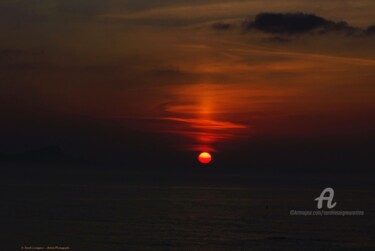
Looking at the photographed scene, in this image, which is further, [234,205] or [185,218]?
[234,205]

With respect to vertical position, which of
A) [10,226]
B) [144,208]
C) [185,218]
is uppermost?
[144,208]

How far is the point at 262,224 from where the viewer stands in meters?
122

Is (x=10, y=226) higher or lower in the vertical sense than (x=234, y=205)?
lower

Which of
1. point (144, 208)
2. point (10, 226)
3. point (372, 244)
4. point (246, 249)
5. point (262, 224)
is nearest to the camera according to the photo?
point (246, 249)

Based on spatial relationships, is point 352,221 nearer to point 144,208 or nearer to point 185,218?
point 185,218

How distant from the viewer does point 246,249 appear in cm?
9044

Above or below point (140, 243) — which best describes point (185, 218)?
above

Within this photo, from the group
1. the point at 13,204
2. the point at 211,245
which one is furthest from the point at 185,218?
the point at 13,204

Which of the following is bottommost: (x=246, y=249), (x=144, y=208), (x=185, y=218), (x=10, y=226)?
(x=246, y=249)

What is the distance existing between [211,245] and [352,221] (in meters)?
47.2

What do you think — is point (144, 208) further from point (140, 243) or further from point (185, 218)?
point (140, 243)

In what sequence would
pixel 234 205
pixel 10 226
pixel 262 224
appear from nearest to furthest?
pixel 10 226 → pixel 262 224 → pixel 234 205

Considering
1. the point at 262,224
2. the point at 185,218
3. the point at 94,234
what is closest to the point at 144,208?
the point at 185,218

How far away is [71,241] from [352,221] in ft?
202
